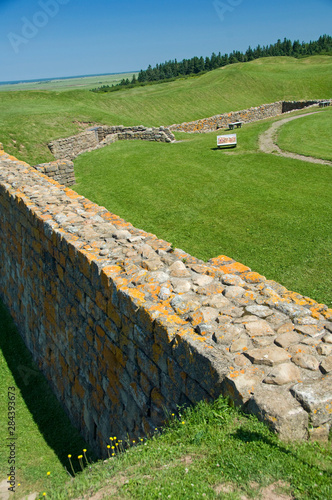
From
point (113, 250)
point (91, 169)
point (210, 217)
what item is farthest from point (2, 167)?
point (113, 250)

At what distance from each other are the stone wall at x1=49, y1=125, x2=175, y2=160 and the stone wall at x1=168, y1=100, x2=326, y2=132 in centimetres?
793

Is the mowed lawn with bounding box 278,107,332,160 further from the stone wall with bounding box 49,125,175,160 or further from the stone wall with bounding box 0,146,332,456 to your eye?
the stone wall with bounding box 0,146,332,456

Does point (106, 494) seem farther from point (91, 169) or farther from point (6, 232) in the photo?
point (91, 169)

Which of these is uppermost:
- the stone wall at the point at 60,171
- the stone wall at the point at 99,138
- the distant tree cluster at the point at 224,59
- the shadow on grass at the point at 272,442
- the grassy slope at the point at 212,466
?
the distant tree cluster at the point at 224,59

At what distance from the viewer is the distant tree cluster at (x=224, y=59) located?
96.5 m

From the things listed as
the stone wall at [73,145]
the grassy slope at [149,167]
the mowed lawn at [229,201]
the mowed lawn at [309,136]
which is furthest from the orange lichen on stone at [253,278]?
the stone wall at [73,145]

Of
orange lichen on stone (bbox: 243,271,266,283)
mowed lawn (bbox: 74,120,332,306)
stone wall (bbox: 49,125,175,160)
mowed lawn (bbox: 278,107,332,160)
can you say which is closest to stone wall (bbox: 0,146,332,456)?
orange lichen on stone (bbox: 243,271,266,283)

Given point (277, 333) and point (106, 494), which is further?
point (277, 333)

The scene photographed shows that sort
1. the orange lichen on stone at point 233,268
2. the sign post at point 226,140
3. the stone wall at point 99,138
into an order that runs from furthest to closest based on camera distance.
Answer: the sign post at point 226,140
the stone wall at point 99,138
the orange lichen on stone at point 233,268

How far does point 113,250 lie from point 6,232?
4963mm

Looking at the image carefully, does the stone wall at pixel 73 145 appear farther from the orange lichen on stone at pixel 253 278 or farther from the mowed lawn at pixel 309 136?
the orange lichen on stone at pixel 253 278

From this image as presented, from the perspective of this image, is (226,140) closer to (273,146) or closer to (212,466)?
(273,146)

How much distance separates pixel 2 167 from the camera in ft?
37.1

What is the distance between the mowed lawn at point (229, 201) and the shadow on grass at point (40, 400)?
165 inches
